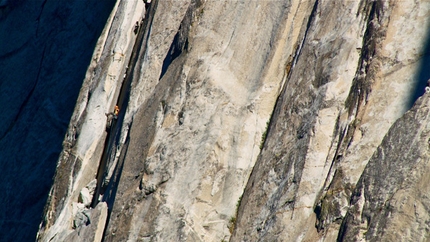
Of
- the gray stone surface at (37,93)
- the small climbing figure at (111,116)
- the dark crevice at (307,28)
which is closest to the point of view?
the dark crevice at (307,28)

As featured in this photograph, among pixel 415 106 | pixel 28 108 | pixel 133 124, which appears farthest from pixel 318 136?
pixel 28 108

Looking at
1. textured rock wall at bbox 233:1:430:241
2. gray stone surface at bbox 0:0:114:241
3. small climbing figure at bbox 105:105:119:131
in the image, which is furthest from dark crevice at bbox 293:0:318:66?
gray stone surface at bbox 0:0:114:241

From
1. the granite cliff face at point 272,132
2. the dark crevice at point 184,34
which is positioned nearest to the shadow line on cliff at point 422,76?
the granite cliff face at point 272,132

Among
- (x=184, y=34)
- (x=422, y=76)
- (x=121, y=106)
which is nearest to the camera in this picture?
(x=422, y=76)

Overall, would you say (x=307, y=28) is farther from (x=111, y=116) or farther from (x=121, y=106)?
(x=111, y=116)

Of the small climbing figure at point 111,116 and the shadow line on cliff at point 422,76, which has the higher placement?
the small climbing figure at point 111,116

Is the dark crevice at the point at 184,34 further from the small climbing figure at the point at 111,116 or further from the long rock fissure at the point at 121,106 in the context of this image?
the small climbing figure at the point at 111,116

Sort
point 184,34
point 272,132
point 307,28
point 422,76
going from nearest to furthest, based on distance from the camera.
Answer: point 422,76
point 272,132
point 307,28
point 184,34

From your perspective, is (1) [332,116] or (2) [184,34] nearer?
(1) [332,116]

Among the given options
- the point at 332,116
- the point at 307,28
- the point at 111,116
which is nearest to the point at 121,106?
the point at 111,116
